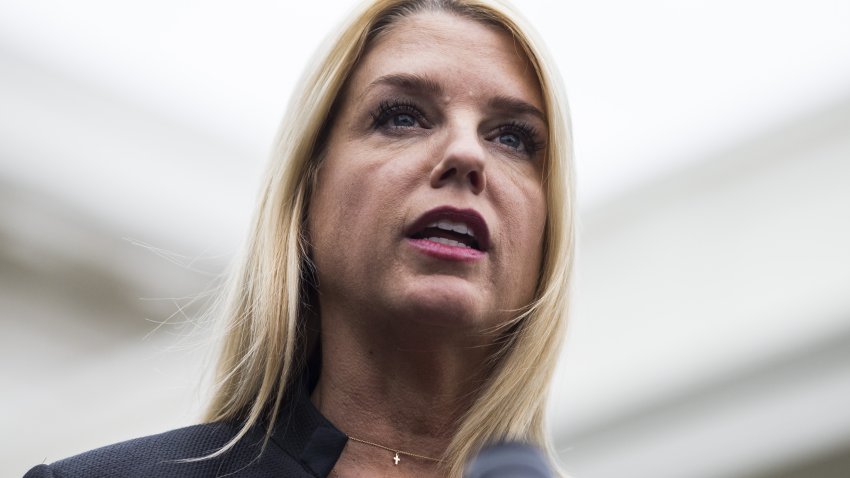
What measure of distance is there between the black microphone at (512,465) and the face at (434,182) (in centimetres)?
71

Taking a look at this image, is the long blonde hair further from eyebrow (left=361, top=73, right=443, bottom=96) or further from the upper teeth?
the upper teeth

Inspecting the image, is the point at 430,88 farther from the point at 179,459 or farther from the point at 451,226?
the point at 179,459

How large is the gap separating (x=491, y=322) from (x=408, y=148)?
0.40 m

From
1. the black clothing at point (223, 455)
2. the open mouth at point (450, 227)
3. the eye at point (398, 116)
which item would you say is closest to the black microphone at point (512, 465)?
the black clothing at point (223, 455)

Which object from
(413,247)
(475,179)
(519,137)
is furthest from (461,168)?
(519,137)

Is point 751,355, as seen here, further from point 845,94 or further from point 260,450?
point 260,450

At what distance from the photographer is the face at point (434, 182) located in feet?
7.56

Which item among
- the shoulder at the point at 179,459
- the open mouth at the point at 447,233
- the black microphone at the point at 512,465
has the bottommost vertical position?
the shoulder at the point at 179,459

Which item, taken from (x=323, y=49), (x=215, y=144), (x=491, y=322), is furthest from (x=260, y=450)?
(x=215, y=144)

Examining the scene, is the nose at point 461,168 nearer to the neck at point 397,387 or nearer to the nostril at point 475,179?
the nostril at point 475,179

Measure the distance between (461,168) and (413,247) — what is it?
0.19m

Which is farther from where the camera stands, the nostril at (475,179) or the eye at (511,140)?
the eye at (511,140)

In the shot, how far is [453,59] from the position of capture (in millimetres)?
2564

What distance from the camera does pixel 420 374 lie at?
2.36 metres
